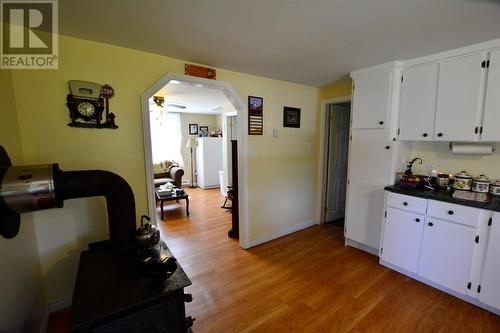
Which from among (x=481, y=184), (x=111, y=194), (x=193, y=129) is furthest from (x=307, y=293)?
(x=193, y=129)

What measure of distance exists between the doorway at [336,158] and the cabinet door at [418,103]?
1190 millimetres

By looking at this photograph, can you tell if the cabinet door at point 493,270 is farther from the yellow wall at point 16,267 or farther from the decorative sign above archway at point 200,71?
the yellow wall at point 16,267

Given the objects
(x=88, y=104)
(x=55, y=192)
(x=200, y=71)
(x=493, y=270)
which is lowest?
(x=493, y=270)

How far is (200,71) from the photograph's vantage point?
91.3 inches

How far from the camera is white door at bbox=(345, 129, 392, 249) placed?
8.33 feet

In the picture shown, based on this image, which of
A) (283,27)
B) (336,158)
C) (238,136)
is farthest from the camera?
(336,158)

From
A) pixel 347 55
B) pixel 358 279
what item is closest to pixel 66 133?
pixel 347 55

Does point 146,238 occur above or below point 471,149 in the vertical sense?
below

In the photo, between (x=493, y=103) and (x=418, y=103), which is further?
(x=418, y=103)

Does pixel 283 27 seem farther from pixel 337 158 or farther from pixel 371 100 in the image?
pixel 337 158

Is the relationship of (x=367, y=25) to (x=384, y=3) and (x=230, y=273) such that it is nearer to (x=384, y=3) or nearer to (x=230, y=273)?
(x=384, y=3)

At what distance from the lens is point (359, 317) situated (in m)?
1.78

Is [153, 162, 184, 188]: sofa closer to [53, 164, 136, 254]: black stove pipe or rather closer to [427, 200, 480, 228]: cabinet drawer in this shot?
[53, 164, 136, 254]: black stove pipe

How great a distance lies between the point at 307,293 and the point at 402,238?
3.93 ft
